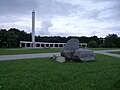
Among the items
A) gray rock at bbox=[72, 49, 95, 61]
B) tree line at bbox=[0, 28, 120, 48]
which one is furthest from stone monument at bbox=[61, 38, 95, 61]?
tree line at bbox=[0, 28, 120, 48]

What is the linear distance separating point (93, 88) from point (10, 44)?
64522 mm

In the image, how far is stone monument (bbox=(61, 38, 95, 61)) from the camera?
14853 mm

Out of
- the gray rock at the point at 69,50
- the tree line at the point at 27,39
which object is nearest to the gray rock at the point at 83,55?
the gray rock at the point at 69,50

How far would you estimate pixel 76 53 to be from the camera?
1504 cm

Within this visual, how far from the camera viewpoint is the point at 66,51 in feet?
52.0

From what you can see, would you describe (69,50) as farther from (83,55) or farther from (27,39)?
(27,39)

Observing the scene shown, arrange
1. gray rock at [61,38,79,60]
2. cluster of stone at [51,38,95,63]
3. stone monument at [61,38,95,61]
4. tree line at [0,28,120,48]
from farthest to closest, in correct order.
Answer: tree line at [0,28,120,48] < gray rock at [61,38,79,60] < stone monument at [61,38,95,61] < cluster of stone at [51,38,95,63]

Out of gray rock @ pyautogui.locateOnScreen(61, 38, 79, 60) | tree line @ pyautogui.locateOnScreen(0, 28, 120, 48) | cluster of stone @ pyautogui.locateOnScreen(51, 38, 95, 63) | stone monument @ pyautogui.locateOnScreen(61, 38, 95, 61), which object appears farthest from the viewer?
tree line @ pyautogui.locateOnScreen(0, 28, 120, 48)

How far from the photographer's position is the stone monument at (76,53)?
1485cm

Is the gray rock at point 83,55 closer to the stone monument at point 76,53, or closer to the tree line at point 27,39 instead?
the stone monument at point 76,53

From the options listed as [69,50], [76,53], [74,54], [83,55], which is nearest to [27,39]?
[69,50]

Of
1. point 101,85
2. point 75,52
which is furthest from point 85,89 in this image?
point 75,52

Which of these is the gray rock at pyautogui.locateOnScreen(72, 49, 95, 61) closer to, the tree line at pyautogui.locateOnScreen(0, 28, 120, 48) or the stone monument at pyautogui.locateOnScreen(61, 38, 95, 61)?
the stone monument at pyautogui.locateOnScreen(61, 38, 95, 61)

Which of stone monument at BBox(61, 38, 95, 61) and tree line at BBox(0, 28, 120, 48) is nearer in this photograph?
stone monument at BBox(61, 38, 95, 61)
